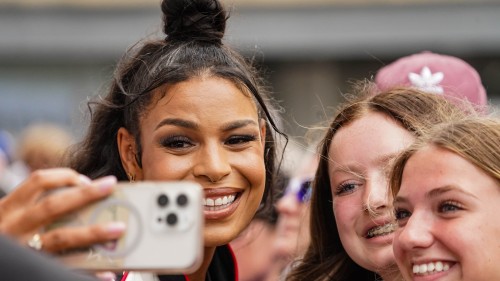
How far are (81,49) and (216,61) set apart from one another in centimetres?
1237

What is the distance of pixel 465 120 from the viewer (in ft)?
9.29

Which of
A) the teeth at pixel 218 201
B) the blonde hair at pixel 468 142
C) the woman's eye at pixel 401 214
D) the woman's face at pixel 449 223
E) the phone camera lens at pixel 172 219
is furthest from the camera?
the teeth at pixel 218 201

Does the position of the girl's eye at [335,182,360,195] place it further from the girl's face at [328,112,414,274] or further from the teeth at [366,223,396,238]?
the teeth at [366,223,396,238]

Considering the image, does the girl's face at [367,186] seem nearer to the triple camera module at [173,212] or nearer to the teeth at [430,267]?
the teeth at [430,267]

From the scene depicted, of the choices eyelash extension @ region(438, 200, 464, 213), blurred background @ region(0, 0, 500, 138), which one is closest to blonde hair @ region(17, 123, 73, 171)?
eyelash extension @ region(438, 200, 464, 213)

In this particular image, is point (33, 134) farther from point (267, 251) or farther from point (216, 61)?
point (216, 61)

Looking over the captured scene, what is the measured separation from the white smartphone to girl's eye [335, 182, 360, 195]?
4.78 feet

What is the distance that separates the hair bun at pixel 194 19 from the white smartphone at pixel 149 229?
1439 mm

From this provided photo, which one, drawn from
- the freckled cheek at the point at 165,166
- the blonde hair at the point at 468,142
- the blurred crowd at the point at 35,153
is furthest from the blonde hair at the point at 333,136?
the blurred crowd at the point at 35,153

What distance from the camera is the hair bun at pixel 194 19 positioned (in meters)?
3.23

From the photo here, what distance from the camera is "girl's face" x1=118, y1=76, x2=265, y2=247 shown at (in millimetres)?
2945

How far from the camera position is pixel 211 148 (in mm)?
2959

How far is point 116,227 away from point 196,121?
4.07ft

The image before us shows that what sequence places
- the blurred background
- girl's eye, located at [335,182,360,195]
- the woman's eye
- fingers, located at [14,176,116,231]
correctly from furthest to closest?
the blurred background < girl's eye, located at [335,182,360,195] < the woman's eye < fingers, located at [14,176,116,231]
